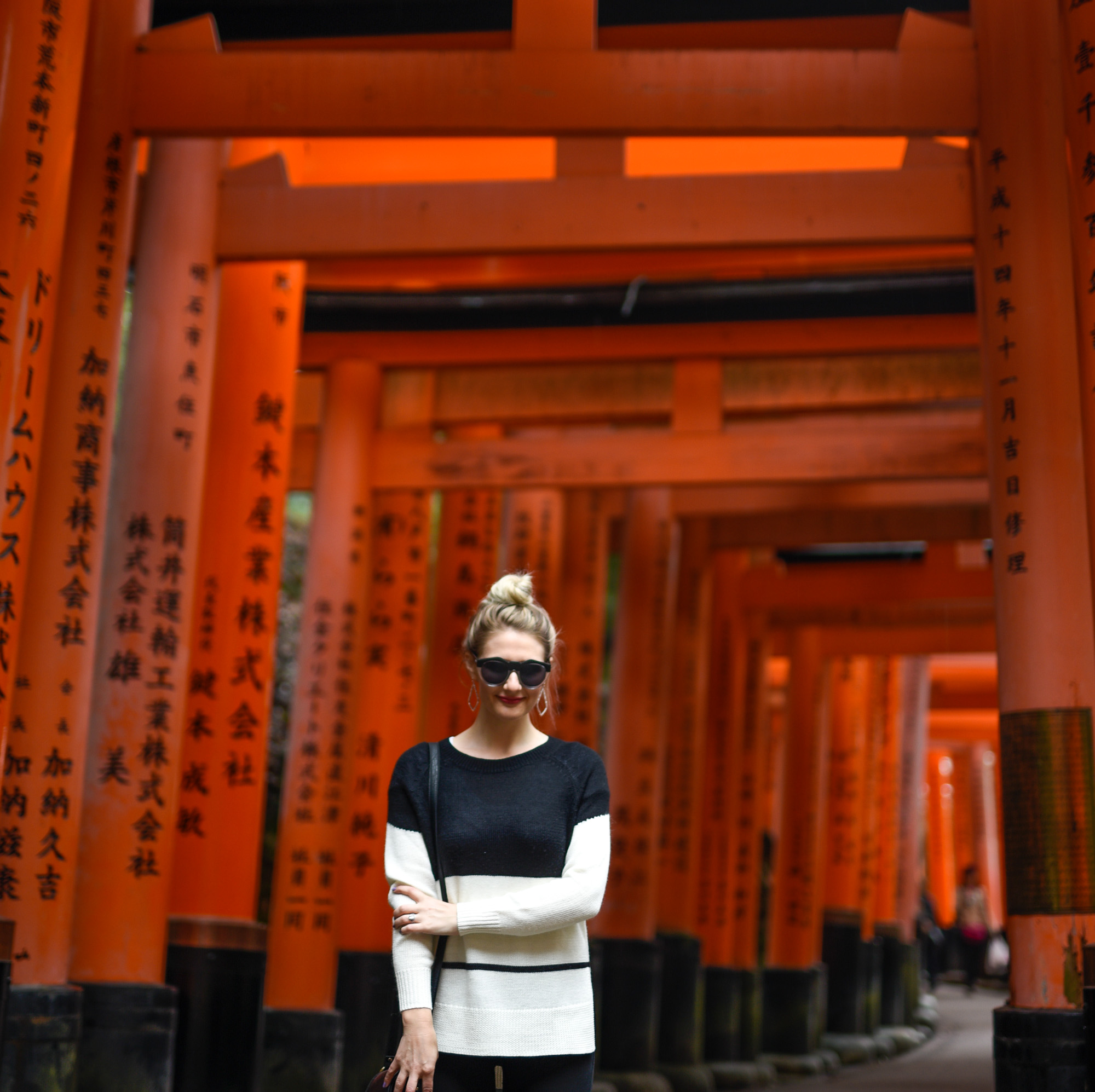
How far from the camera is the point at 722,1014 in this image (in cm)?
1276

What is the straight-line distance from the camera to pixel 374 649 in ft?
31.4

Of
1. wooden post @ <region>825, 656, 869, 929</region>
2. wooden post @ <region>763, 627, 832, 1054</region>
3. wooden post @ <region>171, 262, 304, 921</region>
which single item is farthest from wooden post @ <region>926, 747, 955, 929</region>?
wooden post @ <region>171, 262, 304, 921</region>

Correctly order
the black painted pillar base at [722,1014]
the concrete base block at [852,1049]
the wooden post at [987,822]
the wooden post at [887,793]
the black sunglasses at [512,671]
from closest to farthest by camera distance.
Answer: the black sunglasses at [512,671], the black painted pillar base at [722,1014], the concrete base block at [852,1049], the wooden post at [887,793], the wooden post at [987,822]

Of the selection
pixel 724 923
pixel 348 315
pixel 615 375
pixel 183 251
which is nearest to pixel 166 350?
pixel 183 251

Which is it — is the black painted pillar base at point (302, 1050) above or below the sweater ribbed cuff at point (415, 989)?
below

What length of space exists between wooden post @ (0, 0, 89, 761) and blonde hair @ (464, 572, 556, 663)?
2693 millimetres

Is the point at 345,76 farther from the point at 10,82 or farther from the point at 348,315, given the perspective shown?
the point at 348,315

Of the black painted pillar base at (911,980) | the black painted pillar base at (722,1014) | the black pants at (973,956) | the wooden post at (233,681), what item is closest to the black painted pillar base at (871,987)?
the black painted pillar base at (911,980)

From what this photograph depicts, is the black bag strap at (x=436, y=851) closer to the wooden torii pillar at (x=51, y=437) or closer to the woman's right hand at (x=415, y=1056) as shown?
the woman's right hand at (x=415, y=1056)

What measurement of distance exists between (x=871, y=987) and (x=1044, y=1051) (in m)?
10.7

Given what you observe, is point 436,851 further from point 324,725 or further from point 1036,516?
point 324,725

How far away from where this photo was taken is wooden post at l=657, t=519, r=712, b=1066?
11.7 meters

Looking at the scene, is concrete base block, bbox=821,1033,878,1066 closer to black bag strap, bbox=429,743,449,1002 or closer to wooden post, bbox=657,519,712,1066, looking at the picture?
wooden post, bbox=657,519,712,1066

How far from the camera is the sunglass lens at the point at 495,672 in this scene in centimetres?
260
